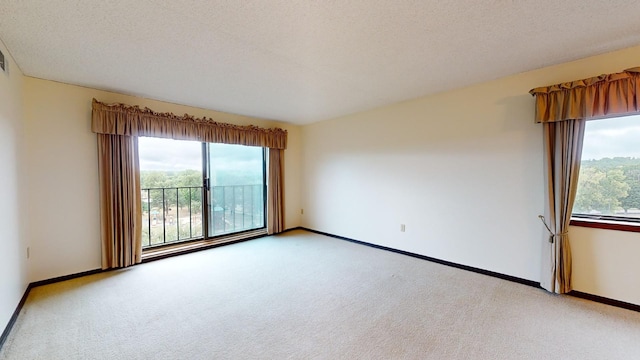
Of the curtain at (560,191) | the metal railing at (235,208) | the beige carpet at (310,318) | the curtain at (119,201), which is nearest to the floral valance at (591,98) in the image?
the curtain at (560,191)

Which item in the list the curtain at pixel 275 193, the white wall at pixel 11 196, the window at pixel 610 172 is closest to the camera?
the white wall at pixel 11 196

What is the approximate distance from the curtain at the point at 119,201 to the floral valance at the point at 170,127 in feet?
0.50

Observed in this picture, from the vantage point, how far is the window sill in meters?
2.25

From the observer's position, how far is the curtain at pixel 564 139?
2214 millimetres

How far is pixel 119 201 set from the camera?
3225 millimetres

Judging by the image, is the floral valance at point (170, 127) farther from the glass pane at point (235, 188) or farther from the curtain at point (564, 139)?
the curtain at point (564, 139)

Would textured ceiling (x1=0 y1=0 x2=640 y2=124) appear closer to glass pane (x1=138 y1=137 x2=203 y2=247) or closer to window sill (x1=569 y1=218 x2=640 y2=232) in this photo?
glass pane (x1=138 y1=137 x2=203 y2=247)

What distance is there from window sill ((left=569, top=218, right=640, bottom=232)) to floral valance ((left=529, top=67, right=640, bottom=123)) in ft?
3.23

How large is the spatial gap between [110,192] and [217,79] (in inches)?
77.9

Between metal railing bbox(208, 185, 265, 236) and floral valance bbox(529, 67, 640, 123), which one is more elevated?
floral valance bbox(529, 67, 640, 123)

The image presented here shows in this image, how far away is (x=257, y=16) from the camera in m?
1.71

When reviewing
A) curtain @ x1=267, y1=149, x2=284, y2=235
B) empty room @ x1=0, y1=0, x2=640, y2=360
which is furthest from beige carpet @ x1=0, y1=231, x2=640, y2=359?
curtain @ x1=267, y1=149, x2=284, y2=235

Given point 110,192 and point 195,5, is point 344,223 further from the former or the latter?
point 195,5

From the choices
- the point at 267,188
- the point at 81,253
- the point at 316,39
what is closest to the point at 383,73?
the point at 316,39
